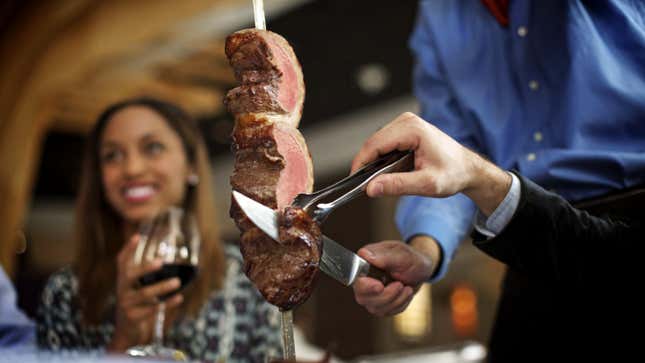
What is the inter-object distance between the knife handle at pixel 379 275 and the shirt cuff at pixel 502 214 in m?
0.19

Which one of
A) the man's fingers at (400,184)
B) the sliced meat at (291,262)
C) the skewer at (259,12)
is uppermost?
the skewer at (259,12)

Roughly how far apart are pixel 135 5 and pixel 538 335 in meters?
3.97

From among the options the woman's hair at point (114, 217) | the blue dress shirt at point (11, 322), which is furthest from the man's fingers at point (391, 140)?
the woman's hair at point (114, 217)

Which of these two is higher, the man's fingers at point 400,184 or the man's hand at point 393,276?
the man's fingers at point 400,184

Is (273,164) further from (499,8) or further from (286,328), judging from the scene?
(499,8)

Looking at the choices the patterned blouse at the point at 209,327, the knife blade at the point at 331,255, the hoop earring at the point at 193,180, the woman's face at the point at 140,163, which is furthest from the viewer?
the hoop earring at the point at 193,180

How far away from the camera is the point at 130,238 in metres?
1.93

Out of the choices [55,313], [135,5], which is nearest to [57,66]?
[135,5]

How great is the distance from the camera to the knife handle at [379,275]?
3.81 feet

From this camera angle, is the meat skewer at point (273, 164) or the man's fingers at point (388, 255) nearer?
the meat skewer at point (273, 164)

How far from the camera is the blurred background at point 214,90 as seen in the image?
4512 mm

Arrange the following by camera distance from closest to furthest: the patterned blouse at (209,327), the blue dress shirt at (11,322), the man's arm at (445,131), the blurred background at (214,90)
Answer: the man's arm at (445,131), the blue dress shirt at (11,322), the patterned blouse at (209,327), the blurred background at (214,90)

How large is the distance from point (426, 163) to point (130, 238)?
1.21 m

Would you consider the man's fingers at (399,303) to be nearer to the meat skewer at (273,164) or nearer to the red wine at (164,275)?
the meat skewer at (273,164)
